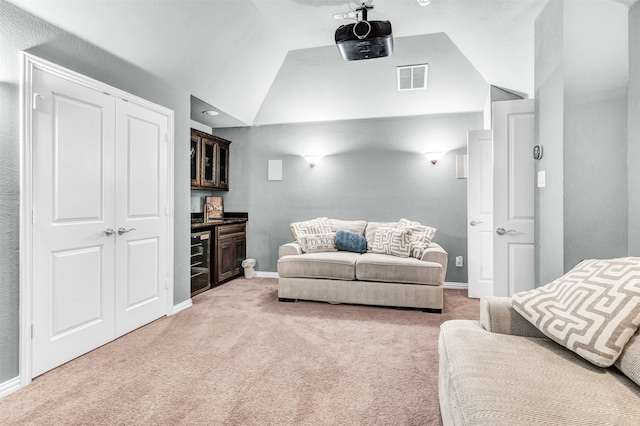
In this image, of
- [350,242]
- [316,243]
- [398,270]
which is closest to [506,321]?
[398,270]

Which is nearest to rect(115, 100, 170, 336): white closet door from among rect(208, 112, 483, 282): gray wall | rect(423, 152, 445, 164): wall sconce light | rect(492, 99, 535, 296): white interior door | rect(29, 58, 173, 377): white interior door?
rect(29, 58, 173, 377): white interior door

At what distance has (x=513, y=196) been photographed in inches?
115

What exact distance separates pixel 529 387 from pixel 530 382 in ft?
0.12

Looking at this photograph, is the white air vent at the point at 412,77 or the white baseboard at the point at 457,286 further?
the white baseboard at the point at 457,286

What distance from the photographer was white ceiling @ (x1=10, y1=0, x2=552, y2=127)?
2623mm

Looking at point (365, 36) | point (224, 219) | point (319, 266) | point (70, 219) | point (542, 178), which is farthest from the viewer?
point (224, 219)

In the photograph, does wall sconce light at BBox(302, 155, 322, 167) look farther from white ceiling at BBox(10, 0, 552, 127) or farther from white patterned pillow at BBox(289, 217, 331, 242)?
white patterned pillow at BBox(289, 217, 331, 242)

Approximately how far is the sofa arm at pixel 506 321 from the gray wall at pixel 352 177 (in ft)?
10.5

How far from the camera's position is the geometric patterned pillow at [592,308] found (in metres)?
1.23

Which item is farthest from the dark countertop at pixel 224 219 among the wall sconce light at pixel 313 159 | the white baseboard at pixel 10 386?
the white baseboard at pixel 10 386

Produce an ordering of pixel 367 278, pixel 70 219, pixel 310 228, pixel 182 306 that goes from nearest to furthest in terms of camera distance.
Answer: pixel 70 219 < pixel 182 306 < pixel 367 278 < pixel 310 228

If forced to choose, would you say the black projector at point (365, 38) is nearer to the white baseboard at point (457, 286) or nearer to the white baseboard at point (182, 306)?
the white baseboard at point (182, 306)

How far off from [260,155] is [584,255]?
434 cm

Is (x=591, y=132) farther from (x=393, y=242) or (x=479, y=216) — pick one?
(x=393, y=242)
